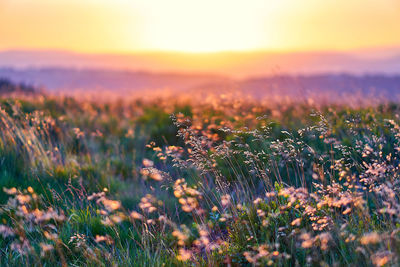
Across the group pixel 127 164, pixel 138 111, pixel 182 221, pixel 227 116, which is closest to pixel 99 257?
pixel 182 221

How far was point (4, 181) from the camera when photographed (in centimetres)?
449

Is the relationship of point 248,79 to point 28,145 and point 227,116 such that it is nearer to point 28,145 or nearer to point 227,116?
point 227,116

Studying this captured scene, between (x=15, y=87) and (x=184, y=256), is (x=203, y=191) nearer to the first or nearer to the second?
(x=184, y=256)

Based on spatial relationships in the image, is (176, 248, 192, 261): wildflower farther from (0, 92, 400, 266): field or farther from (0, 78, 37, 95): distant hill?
(0, 78, 37, 95): distant hill

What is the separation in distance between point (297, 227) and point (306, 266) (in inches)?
20.8

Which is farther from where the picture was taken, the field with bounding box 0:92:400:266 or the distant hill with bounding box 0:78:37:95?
the distant hill with bounding box 0:78:37:95

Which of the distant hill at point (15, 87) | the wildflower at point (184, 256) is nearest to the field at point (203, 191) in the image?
the wildflower at point (184, 256)

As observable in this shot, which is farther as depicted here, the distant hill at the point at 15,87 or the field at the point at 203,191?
the distant hill at the point at 15,87

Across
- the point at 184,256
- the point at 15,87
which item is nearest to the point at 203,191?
the point at 184,256

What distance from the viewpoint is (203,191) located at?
3.56m

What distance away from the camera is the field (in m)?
2.82

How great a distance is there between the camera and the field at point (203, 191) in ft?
9.27

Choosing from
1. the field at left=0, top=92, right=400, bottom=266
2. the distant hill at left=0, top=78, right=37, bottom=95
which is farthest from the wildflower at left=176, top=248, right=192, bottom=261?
the distant hill at left=0, top=78, right=37, bottom=95

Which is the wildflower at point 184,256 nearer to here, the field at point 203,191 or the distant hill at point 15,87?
the field at point 203,191
